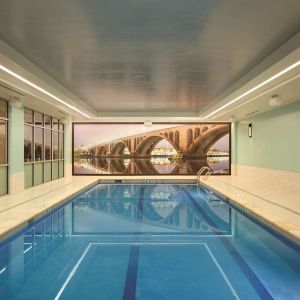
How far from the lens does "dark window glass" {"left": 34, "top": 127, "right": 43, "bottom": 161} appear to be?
35.6 feet

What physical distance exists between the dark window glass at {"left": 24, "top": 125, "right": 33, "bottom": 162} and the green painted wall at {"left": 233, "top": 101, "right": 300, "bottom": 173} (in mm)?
7196

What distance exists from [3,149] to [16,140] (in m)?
0.61

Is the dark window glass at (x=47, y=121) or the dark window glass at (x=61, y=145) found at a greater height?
the dark window glass at (x=47, y=121)

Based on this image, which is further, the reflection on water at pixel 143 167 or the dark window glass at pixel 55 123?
the reflection on water at pixel 143 167

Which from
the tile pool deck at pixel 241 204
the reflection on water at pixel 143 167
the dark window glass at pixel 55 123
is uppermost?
the dark window glass at pixel 55 123

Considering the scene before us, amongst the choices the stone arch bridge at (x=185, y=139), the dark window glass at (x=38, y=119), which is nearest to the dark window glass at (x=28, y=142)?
the dark window glass at (x=38, y=119)

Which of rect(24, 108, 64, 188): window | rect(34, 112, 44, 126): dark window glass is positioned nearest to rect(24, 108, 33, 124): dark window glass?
rect(24, 108, 64, 188): window

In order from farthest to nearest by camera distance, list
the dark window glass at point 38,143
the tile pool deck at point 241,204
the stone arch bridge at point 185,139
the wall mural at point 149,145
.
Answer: the stone arch bridge at point 185,139
the wall mural at point 149,145
the dark window glass at point 38,143
the tile pool deck at point 241,204

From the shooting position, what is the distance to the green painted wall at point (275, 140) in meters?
8.93

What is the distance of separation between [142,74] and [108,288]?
439 cm

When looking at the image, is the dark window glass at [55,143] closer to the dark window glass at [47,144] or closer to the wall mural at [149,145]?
the dark window glass at [47,144]

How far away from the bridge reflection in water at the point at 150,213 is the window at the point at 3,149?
1.77m

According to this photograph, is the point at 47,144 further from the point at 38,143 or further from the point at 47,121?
the point at 38,143

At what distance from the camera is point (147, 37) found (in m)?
4.55
